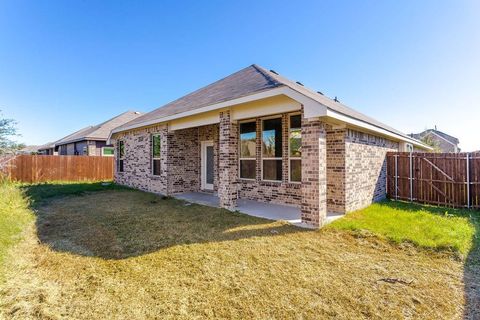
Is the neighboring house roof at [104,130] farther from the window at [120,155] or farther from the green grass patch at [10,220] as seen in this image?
the green grass patch at [10,220]

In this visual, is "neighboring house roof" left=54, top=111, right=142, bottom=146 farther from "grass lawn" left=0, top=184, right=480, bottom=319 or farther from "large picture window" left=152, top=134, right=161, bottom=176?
"grass lawn" left=0, top=184, right=480, bottom=319

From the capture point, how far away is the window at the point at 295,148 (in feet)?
25.1

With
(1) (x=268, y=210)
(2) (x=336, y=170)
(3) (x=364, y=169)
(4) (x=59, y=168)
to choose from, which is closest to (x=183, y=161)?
(1) (x=268, y=210)

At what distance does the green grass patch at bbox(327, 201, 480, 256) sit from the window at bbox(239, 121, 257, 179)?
3.74 metres

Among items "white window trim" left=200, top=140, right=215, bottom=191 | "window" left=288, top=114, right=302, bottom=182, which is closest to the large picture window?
"white window trim" left=200, top=140, right=215, bottom=191

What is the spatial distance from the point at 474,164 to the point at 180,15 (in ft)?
42.5

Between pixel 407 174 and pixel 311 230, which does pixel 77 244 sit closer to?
pixel 311 230

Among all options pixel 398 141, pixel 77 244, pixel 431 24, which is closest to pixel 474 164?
pixel 398 141

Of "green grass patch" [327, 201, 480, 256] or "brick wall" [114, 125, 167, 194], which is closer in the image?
"green grass patch" [327, 201, 480, 256]

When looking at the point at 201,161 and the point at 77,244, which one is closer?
the point at 77,244

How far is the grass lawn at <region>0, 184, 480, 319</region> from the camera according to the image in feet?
8.82

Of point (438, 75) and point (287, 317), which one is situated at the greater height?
point (438, 75)

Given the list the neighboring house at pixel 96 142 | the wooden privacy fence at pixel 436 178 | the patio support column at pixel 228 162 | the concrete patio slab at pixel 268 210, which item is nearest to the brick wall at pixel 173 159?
the concrete patio slab at pixel 268 210

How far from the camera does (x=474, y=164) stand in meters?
8.30
